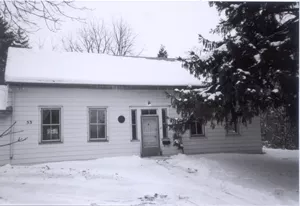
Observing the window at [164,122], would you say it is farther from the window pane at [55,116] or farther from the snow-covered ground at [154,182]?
the window pane at [55,116]

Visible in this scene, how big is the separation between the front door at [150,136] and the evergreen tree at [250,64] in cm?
484

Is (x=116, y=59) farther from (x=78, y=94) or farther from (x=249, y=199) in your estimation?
(x=249, y=199)

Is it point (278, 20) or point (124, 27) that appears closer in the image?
point (278, 20)

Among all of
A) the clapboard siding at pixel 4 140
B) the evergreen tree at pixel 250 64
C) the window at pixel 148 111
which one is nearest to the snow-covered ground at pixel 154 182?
the clapboard siding at pixel 4 140

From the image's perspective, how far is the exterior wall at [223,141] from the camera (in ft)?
45.4

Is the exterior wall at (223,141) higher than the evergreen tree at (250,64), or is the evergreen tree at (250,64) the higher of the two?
the evergreen tree at (250,64)

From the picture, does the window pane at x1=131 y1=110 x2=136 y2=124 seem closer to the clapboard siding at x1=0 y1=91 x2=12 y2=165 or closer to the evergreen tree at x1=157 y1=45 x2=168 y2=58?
the clapboard siding at x1=0 y1=91 x2=12 y2=165

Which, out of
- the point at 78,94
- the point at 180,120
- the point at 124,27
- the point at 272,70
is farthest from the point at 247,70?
the point at 124,27

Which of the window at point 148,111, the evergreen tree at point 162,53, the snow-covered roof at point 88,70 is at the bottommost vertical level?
the window at point 148,111

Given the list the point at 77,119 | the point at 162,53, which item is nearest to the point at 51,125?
the point at 77,119

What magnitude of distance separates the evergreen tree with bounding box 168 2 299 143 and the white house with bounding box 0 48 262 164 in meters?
4.83

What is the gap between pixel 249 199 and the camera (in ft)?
23.0

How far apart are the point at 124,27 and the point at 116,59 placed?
1832 centimetres

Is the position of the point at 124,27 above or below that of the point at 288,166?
above
